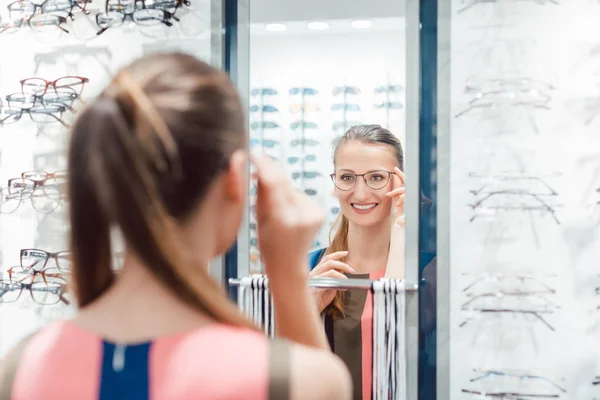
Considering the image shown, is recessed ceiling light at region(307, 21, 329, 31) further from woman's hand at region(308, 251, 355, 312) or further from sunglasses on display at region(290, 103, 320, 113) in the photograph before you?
woman's hand at region(308, 251, 355, 312)

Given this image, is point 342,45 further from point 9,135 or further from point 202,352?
point 202,352

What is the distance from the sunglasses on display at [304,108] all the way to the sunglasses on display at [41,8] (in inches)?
27.2

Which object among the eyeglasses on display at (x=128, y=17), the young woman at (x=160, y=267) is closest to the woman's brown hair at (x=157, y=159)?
the young woman at (x=160, y=267)

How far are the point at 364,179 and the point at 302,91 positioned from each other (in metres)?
0.30

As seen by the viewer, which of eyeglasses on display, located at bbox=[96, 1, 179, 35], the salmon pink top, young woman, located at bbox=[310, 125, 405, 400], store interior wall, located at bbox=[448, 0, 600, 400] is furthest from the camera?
eyeglasses on display, located at bbox=[96, 1, 179, 35]

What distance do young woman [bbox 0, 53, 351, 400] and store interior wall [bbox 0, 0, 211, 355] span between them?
133 centimetres

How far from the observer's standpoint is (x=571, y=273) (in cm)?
150

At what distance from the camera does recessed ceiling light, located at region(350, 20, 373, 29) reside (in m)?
1.61

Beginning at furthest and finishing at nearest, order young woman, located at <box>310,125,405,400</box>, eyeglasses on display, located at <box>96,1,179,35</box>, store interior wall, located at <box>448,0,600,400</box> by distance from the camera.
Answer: eyeglasses on display, located at <box>96,1,179,35</box>, young woman, located at <box>310,125,405,400</box>, store interior wall, located at <box>448,0,600,400</box>

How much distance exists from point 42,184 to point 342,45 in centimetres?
99

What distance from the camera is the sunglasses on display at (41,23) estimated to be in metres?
1.81

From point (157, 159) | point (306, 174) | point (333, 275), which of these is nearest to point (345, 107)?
point (306, 174)

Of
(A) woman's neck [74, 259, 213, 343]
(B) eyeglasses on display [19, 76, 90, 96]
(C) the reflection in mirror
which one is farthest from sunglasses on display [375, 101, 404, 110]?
(A) woman's neck [74, 259, 213, 343]

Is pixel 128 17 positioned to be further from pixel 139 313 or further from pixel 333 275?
pixel 139 313
